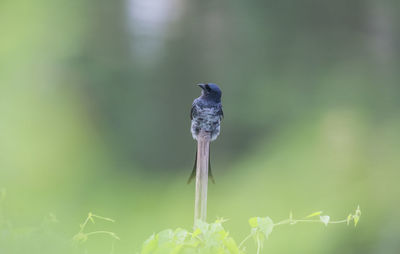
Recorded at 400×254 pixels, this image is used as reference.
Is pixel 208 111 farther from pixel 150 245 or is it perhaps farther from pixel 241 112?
pixel 241 112

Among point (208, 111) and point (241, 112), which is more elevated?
point (241, 112)

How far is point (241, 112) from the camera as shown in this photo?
276 cm

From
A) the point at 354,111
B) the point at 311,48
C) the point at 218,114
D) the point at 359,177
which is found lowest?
the point at 218,114

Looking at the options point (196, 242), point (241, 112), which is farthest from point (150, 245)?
point (241, 112)

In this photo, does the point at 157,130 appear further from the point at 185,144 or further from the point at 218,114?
the point at 218,114

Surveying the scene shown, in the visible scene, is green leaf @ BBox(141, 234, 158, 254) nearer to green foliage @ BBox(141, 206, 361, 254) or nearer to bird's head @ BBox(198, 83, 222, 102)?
green foliage @ BBox(141, 206, 361, 254)

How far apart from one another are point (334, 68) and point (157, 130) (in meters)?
1.19

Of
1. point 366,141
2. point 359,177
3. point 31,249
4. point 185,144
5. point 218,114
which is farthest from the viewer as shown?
point 185,144

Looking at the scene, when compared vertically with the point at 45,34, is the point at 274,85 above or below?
above

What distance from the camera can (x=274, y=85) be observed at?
282 centimetres

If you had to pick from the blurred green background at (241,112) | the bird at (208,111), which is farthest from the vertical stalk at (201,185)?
the blurred green background at (241,112)

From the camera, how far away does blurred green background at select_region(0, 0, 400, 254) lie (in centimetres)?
171

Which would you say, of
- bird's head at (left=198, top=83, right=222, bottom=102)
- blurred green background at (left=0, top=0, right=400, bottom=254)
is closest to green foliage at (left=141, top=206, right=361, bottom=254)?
bird's head at (left=198, top=83, right=222, bottom=102)

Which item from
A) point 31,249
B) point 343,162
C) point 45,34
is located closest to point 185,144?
point 343,162
